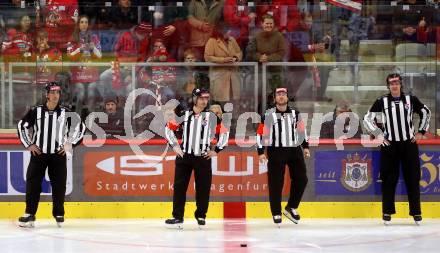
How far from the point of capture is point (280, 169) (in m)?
9.94

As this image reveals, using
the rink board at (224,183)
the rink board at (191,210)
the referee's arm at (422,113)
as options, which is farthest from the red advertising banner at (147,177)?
the referee's arm at (422,113)

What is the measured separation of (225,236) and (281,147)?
1.23 m

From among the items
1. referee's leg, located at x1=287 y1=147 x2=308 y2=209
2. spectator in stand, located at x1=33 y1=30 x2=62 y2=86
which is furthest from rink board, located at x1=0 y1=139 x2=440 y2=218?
spectator in stand, located at x1=33 y1=30 x2=62 y2=86

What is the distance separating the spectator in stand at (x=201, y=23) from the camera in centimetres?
1080

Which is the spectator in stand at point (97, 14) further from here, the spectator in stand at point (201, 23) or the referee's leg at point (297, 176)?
the referee's leg at point (297, 176)

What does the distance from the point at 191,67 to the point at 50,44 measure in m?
1.62

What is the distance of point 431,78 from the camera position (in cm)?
1060

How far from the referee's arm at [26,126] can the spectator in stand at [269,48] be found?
2569mm

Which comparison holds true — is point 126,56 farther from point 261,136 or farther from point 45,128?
point 261,136

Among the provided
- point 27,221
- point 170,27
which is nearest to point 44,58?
point 170,27

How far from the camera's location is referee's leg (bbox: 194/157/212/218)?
9.73 m

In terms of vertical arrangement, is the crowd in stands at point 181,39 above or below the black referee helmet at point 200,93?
above

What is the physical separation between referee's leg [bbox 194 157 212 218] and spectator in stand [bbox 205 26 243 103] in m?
1.05

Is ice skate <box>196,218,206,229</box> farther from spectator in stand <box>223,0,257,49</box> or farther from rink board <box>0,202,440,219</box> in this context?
spectator in stand <box>223,0,257,49</box>
